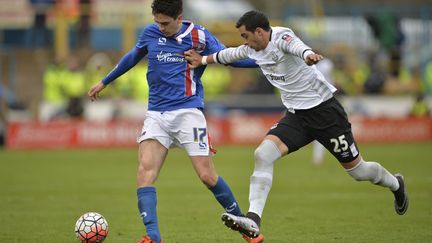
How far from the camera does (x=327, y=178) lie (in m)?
18.0

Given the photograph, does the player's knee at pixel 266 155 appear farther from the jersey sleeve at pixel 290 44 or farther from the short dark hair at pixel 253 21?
the short dark hair at pixel 253 21

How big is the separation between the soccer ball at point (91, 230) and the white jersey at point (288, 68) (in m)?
2.05

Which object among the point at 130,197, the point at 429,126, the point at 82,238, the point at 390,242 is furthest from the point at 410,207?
the point at 429,126

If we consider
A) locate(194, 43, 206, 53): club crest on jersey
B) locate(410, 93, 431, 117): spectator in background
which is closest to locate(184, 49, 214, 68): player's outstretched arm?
locate(194, 43, 206, 53): club crest on jersey

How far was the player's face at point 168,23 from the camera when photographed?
909 centimetres

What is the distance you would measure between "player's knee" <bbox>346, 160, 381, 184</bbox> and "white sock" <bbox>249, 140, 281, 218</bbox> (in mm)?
1041

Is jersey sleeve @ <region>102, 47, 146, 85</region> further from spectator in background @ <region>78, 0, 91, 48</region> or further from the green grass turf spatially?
spectator in background @ <region>78, 0, 91, 48</region>

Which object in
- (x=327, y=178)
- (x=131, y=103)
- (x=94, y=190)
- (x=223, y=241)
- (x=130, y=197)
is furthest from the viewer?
(x=131, y=103)

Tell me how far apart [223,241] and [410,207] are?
4043 mm

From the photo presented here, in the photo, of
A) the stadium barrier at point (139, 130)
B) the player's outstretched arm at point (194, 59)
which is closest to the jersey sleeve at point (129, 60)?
the player's outstretched arm at point (194, 59)

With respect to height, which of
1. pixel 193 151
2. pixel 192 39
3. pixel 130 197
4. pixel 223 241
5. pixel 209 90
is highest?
pixel 192 39

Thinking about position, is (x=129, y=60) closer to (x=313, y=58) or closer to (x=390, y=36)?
(x=313, y=58)

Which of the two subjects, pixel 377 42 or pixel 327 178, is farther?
pixel 377 42

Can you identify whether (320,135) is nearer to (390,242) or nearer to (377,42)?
(390,242)
